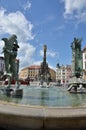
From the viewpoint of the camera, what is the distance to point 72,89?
13461 mm

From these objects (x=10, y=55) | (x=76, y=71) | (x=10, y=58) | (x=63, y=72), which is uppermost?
(x=63, y=72)

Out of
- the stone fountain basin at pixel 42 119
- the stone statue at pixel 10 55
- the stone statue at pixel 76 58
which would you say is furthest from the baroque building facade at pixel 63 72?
the stone fountain basin at pixel 42 119

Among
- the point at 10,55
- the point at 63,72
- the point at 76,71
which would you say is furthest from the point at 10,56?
the point at 63,72

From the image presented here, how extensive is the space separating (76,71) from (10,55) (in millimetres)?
6003

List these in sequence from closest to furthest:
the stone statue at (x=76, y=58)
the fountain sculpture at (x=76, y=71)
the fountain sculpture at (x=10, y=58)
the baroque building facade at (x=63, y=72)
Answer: the fountain sculpture at (x=10, y=58) → the fountain sculpture at (x=76, y=71) → the stone statue at (x=76, y=58) → the baroque building facade at (x=63, y=72)

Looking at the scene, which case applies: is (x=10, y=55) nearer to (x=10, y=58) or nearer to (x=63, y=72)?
(x=10, y=58)

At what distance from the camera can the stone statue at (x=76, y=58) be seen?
13844 millimetres

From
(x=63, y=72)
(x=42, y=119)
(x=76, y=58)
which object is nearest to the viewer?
(x=42, y=119)

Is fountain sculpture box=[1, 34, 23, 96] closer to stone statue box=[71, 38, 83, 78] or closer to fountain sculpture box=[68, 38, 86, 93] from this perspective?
fountain sculpture box=[68, 38, 86, 93]

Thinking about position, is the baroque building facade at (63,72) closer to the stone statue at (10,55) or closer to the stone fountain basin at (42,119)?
the stone statue at (10,55)

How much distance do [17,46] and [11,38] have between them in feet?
1.46

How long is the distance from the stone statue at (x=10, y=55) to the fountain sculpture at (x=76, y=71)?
17.2 ft

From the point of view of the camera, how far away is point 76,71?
13859 mm

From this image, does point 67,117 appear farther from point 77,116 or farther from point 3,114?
point 3,114
